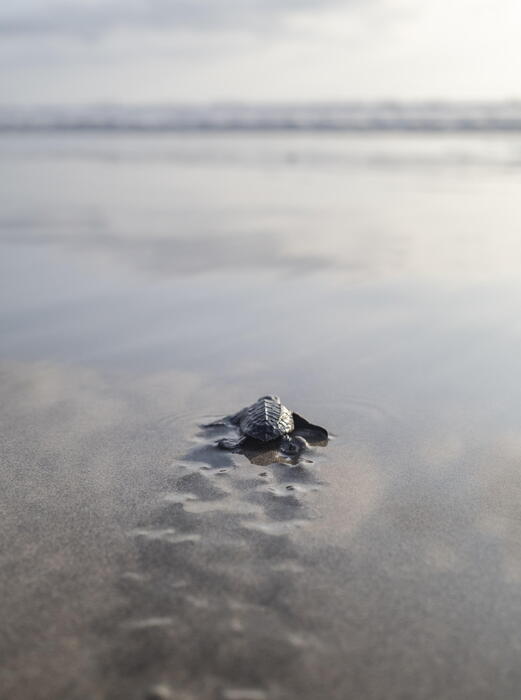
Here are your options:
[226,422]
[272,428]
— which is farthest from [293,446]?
[226,422]

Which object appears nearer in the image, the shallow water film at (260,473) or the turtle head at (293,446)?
the shallow water film at (260,473)

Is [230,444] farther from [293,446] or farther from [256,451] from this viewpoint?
[293,446]

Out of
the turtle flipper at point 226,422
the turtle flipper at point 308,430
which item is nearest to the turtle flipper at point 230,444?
the turtle flipper at point 226,422

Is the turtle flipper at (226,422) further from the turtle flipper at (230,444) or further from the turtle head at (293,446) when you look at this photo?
the turtle head at (293,446)

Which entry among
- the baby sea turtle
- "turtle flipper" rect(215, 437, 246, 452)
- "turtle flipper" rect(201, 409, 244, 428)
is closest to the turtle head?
the baby sea turtle

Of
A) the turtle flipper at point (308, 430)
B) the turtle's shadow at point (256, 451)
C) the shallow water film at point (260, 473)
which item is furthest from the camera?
the turtle flipper at point (308, 430)

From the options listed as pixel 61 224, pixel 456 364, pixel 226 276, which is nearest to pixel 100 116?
pixel 61 224

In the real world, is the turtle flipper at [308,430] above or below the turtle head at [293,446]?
above

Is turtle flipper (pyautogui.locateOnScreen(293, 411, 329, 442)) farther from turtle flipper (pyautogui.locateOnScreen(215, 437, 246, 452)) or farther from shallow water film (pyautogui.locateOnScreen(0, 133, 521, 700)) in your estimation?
turtle flipper (pyautogui.locateOnScreen(215, 437, 246, 452))
